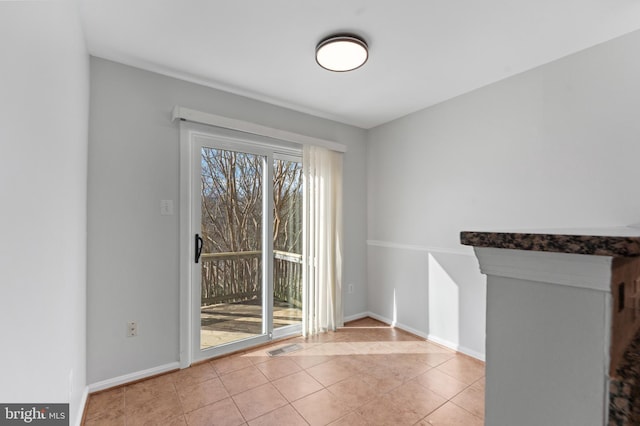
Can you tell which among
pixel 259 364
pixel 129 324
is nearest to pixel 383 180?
pixel 259 364

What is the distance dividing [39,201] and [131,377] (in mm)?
1792

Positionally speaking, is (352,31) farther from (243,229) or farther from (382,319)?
(382,319)

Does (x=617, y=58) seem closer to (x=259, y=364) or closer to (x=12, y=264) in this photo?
(x=12, y=264)

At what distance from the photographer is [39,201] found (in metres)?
1.07

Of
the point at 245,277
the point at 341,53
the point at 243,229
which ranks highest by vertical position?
the point at 341,53

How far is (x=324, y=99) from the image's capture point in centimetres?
300

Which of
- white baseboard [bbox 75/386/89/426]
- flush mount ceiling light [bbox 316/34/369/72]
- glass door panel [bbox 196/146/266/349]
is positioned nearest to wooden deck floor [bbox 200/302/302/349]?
glass door panel [bbox 196/146/266/349]

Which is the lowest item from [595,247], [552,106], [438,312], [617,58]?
[438,312]

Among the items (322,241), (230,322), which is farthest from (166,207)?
(322,241)

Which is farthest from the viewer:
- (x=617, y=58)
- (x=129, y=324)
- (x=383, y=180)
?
(x=383, y=180)

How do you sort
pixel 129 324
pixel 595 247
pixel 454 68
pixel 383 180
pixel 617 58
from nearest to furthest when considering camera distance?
pixel 595 247
pixel 617 58
pixel 129 324
pixel 454 68
pixel 383 180

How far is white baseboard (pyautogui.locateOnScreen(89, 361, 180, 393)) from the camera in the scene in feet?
6.91

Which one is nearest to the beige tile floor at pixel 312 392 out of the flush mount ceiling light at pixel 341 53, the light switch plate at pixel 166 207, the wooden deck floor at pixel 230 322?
the wooden deck floor at pixel 230 322

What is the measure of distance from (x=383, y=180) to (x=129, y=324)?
2.96m
